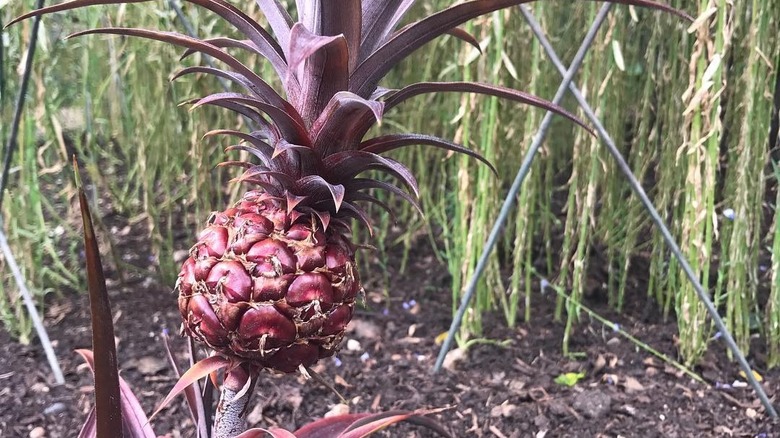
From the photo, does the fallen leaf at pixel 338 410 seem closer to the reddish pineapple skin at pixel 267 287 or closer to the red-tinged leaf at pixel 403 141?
the reddish pineapple skin at pixel 267 287

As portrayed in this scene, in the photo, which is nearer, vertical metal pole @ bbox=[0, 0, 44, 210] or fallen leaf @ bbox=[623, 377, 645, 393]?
vertical metal pole @ bbox=[0, 0, 44, 210]

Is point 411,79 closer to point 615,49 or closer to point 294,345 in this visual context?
point 615,49

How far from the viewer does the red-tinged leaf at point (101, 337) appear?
0.48m

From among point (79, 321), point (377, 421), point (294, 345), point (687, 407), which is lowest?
point (687, 407)

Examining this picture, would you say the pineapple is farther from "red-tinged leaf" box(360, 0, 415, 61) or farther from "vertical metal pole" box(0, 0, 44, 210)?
"vertical metal pole" box(0, 0, 44, 210)

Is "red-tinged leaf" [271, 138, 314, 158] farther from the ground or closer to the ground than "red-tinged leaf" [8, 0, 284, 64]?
closer to the ground

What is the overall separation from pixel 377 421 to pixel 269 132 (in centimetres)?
37

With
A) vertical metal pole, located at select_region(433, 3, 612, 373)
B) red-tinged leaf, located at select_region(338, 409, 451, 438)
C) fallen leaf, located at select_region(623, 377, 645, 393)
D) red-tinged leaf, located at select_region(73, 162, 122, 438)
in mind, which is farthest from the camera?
fallen leaf, located at select_region(623, 377, 645, 393)

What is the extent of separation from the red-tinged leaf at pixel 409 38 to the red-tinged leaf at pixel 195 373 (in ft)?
1.04

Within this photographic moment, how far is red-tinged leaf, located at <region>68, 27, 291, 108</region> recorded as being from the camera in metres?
0.57

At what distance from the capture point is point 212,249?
0.61 meters

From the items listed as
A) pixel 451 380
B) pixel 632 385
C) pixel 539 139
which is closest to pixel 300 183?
pixel 539 139

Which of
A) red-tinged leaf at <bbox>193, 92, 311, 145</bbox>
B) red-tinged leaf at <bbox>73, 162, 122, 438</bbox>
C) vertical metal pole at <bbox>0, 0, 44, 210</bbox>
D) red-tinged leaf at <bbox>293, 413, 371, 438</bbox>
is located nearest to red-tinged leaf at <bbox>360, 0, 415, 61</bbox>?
red-tinged leaf at <bbox>193, 92, 311, 145</bbox>

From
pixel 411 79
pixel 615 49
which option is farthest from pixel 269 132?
pixel 411 79
